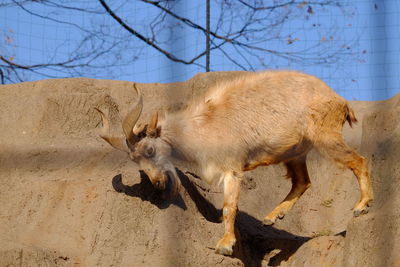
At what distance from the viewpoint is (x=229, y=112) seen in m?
8.68

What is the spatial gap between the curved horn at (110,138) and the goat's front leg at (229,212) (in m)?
1.14

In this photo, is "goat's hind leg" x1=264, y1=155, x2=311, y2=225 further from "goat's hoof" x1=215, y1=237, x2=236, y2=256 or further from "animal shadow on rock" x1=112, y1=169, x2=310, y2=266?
"goat's hoof" x1=215, y1=237, x2=236, y2=256

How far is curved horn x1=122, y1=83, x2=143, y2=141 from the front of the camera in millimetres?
8258

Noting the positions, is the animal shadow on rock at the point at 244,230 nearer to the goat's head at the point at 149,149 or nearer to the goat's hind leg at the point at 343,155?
the goat's head at the point at 149,149

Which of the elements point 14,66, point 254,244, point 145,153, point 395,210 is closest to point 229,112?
point 145,153

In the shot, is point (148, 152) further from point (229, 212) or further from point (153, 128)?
point (229, 212)

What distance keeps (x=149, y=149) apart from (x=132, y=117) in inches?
18.1

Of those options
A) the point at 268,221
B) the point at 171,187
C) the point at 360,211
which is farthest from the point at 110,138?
the point at 360,211

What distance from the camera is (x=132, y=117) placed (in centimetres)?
829

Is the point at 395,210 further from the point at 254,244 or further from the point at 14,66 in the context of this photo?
the point at 14,66

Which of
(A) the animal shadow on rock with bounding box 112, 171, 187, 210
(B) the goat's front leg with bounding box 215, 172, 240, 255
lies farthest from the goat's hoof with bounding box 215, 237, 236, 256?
(A) the animal shadow on rock with bounding box 112, 171, 187, 210

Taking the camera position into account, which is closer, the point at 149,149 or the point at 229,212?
the point at 229,212

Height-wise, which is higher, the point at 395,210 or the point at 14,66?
the point at 14,66

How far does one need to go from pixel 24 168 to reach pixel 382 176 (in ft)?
13.2
